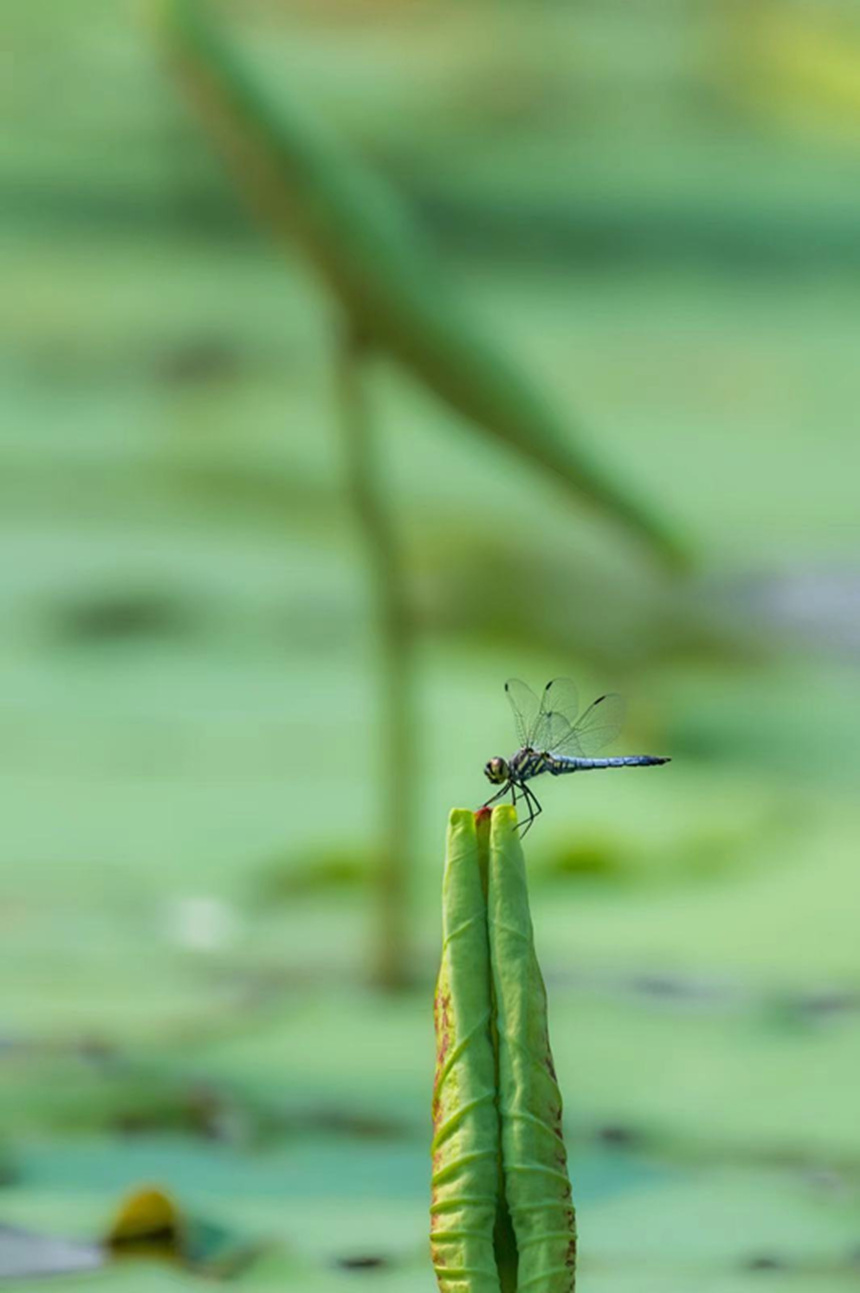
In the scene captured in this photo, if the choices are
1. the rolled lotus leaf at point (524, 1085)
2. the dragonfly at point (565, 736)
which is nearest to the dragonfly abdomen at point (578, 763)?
the dragonfly at point (565, 736)

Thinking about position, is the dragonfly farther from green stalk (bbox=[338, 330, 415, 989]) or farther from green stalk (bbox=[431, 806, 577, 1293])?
green stalk (bbox=[338, 330, 415, 989])

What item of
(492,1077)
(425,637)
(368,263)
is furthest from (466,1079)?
(425,637)

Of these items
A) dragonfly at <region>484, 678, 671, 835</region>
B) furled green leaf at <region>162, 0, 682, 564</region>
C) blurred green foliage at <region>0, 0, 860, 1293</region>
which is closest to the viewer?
dragonfly at <region>484, 678, 671, 835</region>

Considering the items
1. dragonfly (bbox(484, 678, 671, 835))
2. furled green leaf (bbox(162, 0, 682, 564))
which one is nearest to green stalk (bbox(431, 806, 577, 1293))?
dragonfly (bbox(484, 678, 671, 835))

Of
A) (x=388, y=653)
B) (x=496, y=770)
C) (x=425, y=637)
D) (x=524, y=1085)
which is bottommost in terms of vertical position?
(x=524, y=1085)

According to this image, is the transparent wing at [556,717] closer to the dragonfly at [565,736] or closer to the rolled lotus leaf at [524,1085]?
the dragonfly at [565,736]

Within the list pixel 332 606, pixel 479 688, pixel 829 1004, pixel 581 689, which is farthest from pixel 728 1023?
pixel 332 606

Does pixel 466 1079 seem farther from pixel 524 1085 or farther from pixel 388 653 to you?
pixel 388 653
